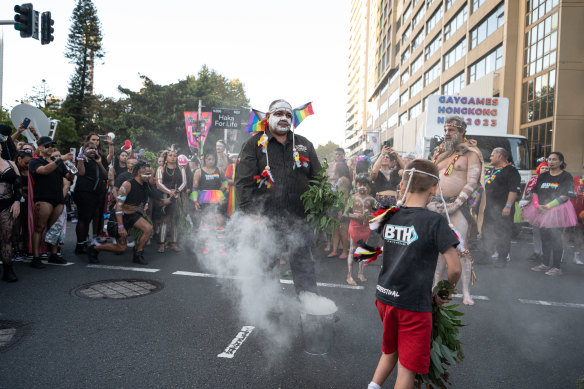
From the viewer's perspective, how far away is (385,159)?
6543 millimetres

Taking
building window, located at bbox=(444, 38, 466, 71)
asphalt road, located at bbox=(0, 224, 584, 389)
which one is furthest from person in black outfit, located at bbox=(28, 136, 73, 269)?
building window, located at bbox=(444, 38, 466, 71)

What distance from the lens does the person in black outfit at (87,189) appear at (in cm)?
671

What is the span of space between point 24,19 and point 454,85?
29106 mm

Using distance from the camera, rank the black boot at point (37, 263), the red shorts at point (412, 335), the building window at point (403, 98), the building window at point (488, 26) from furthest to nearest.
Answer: the building window at point (403, 98) → the building window at point (488, 26) → the black boot at point (37, 263) → the red shorts at point (412, 335)

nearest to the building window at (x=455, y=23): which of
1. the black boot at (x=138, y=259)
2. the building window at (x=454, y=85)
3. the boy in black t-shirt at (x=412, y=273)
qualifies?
the building window at (x=454, y=85)

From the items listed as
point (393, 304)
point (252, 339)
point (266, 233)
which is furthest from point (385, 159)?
point (393, 304)

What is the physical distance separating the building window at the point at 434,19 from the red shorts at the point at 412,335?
127 feet

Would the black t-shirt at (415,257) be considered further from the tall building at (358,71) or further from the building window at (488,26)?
Answer: the tall building at (358,71)

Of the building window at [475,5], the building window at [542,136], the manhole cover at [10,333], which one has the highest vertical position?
the building window at [475,5]

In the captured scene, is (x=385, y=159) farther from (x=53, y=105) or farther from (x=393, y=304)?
(x=53, y=105)

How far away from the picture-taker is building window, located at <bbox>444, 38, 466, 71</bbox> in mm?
30188

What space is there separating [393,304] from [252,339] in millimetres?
1645

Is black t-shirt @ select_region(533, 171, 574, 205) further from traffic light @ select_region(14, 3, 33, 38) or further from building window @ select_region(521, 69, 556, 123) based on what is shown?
building window @ select_region(521, 69, 556, 123)

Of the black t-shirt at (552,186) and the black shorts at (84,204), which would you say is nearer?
the black t-shirt at (552,186)
